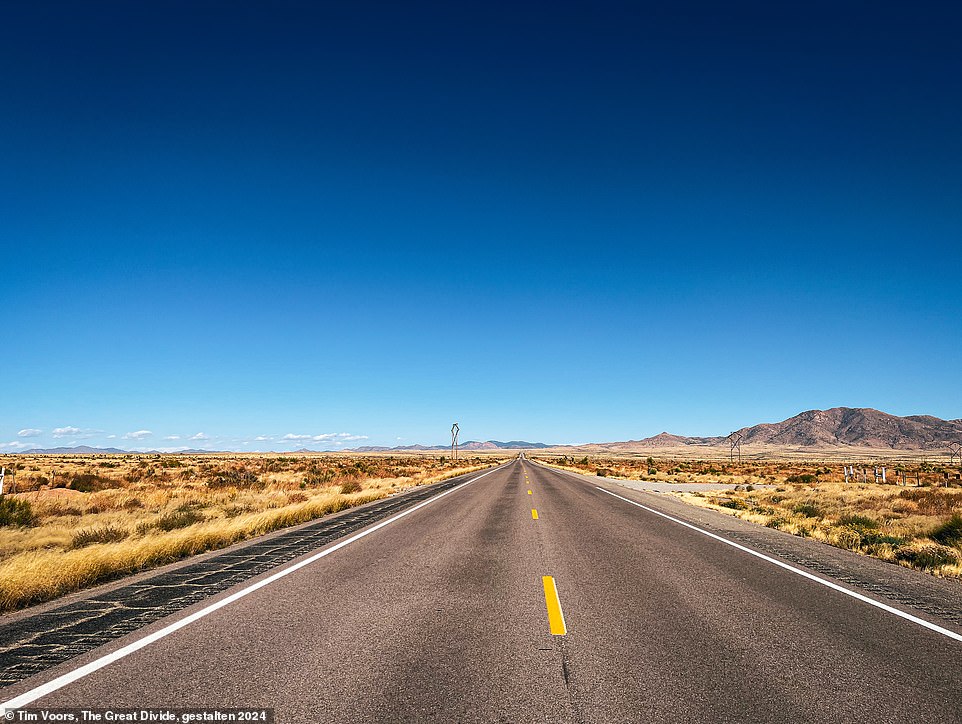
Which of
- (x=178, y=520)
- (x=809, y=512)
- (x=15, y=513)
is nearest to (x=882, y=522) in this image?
(x=809, y=512)

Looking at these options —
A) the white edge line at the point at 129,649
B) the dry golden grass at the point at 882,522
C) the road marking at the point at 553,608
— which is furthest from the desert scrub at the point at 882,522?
the white edge line at the point at 129,649

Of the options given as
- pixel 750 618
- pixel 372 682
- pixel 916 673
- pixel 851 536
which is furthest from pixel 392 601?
pixel 851 536

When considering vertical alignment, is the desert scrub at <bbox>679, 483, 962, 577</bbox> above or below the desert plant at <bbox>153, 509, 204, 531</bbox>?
below

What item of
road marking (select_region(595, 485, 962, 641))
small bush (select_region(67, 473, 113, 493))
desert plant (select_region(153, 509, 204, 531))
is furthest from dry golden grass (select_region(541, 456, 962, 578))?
small bush (select_region(67, 473, 113, 493))

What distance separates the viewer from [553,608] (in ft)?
20.8

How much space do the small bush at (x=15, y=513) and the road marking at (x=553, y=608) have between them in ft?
46.2

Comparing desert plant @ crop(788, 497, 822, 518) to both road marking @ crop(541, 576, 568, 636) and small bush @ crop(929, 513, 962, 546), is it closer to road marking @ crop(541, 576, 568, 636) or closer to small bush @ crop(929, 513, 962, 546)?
small bush @ crop(929, 513, 962, 546)

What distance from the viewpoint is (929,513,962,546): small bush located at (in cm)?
1228

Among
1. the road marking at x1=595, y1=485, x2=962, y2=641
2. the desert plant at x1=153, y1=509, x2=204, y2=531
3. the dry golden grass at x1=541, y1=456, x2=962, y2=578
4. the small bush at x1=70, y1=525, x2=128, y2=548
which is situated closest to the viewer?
the road marking at x1=595, y1=485, x2=962, y2=641

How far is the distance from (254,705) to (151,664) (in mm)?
1380

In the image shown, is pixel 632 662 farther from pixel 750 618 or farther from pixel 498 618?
pixel 750 618

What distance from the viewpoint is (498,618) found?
19.6 feet

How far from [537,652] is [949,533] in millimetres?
13208

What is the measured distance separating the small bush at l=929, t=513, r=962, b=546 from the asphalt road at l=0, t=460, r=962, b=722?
688 cm
